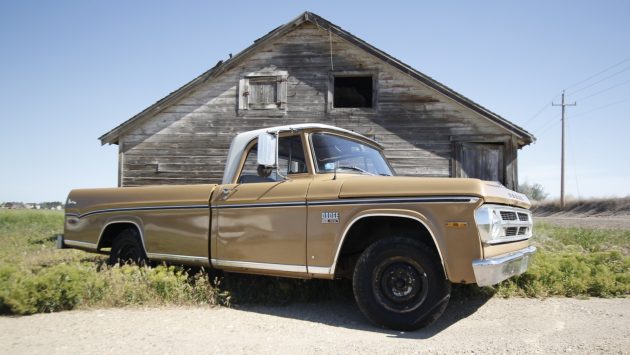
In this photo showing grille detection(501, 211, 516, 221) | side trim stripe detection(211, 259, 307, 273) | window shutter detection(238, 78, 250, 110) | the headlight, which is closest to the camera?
the headlight

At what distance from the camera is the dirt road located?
3615mm

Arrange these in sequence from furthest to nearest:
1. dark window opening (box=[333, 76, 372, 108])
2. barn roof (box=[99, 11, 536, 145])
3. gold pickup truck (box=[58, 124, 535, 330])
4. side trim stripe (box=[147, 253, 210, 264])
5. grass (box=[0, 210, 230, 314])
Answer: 1. dark window opening (box=[333, 76, 372, 108])
2. barn roof (box=[99, 11, 536, 145])
3. side trim stripe (box=[147, 253, 210, 264])
4. grass (box=[0, 210, 230, 314])
5. gold pickup truck (box=[58, 124, 535, 330])

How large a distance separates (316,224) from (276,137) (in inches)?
39.3

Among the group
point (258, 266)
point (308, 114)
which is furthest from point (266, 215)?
point (308, 114)

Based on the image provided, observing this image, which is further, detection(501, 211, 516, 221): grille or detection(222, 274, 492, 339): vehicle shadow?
detection(222, 274, 492, 339): vehicle shadow

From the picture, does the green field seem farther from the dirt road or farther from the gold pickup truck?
the gold pickup truck

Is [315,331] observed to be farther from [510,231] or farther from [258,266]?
[510,231]

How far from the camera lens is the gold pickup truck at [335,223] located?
3824mm

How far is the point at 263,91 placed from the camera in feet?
43.7

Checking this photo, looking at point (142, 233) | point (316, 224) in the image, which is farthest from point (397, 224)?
point (142, 233)

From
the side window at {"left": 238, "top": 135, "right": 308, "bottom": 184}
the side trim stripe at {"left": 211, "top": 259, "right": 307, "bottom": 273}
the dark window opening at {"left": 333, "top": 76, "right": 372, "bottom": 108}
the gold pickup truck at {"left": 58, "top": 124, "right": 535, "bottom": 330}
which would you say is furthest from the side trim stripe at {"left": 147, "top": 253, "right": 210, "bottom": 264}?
the dark window opening at {"left": 333, "top": 76, "right": 372, "bottom": 108}

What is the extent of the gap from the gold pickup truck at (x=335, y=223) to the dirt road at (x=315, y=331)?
1.37ft

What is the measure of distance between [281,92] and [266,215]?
8.84m

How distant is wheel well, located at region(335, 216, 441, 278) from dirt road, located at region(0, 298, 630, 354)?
0.55 metres
